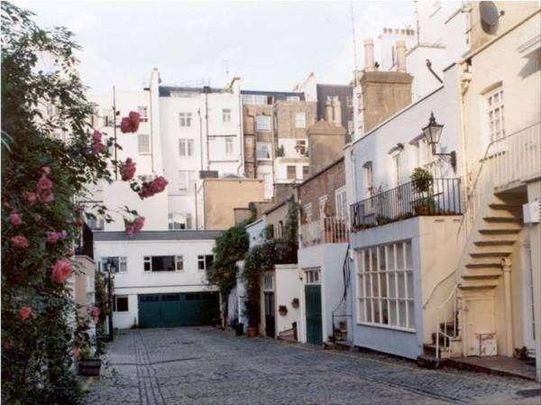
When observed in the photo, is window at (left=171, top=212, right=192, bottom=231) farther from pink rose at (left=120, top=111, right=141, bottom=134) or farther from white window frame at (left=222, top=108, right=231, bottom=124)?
pink rose at (left=120, top=111, right=141, bottom=134)

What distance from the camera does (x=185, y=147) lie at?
65375 mm

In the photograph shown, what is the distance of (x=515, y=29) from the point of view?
599 inches

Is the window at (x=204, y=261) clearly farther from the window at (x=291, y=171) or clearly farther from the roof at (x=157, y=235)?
the window at (x=291, y=171)

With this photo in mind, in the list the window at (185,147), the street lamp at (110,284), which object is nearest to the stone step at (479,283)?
the street lamp at (110,284)

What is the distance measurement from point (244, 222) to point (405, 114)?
78.4 ft

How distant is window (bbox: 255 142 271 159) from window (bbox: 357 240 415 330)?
47.0 m

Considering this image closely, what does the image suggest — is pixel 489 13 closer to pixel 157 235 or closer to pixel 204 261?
pixel 204 261

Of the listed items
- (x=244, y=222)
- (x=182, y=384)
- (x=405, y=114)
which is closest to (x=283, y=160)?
(x=244, y=222)

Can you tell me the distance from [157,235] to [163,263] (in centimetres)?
229

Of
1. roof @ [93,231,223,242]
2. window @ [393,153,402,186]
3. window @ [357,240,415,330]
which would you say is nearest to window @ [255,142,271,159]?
roof @ [93,231,223,242]

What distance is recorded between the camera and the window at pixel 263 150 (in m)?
68.6

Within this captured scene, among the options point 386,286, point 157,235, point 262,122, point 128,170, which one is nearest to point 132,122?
point 128,170

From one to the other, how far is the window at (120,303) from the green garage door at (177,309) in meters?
0.98

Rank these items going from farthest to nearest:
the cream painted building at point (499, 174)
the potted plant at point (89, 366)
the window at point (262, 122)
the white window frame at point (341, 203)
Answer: the window at point (262, 122), the white window frame at point (341, 203), the potted plant at point (89, 366), the cream painted building at point (499, 174)
